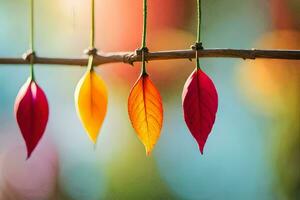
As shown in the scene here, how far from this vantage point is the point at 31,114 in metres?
0.36

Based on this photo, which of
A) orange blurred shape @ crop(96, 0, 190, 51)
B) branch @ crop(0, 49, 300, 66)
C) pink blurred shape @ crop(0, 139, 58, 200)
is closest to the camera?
branch @ crop(0, 49, 300, 66)

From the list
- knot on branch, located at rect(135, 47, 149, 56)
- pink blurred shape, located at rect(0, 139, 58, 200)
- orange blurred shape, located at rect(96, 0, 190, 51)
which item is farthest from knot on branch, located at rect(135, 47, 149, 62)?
pink blurred shape, located at rect(0, 139, 58, 200)

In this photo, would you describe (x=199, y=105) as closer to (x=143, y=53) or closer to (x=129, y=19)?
(x=143, y=53)

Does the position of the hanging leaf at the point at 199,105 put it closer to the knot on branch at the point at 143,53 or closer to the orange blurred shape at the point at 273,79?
the knot on branch at the point at 143,53

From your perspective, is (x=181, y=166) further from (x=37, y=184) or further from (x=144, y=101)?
(x=144, y=101)

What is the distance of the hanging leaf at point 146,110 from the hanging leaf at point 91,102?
0.09 feet

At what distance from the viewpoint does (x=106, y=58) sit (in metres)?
0.37

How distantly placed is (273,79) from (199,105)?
35.6 inches

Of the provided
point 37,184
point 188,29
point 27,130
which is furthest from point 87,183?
point 27,130

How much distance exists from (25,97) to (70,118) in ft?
2.78

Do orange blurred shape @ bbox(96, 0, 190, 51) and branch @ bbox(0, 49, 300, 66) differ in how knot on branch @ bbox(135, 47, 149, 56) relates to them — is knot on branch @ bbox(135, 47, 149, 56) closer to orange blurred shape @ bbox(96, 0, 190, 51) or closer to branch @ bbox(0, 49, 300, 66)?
branch @ bbox(0, 49, 300, 66)

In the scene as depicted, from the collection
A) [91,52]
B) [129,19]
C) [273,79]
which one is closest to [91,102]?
[91,52]

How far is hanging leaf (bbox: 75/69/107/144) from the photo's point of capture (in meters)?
0.36

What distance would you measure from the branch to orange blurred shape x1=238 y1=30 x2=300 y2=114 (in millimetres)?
822
